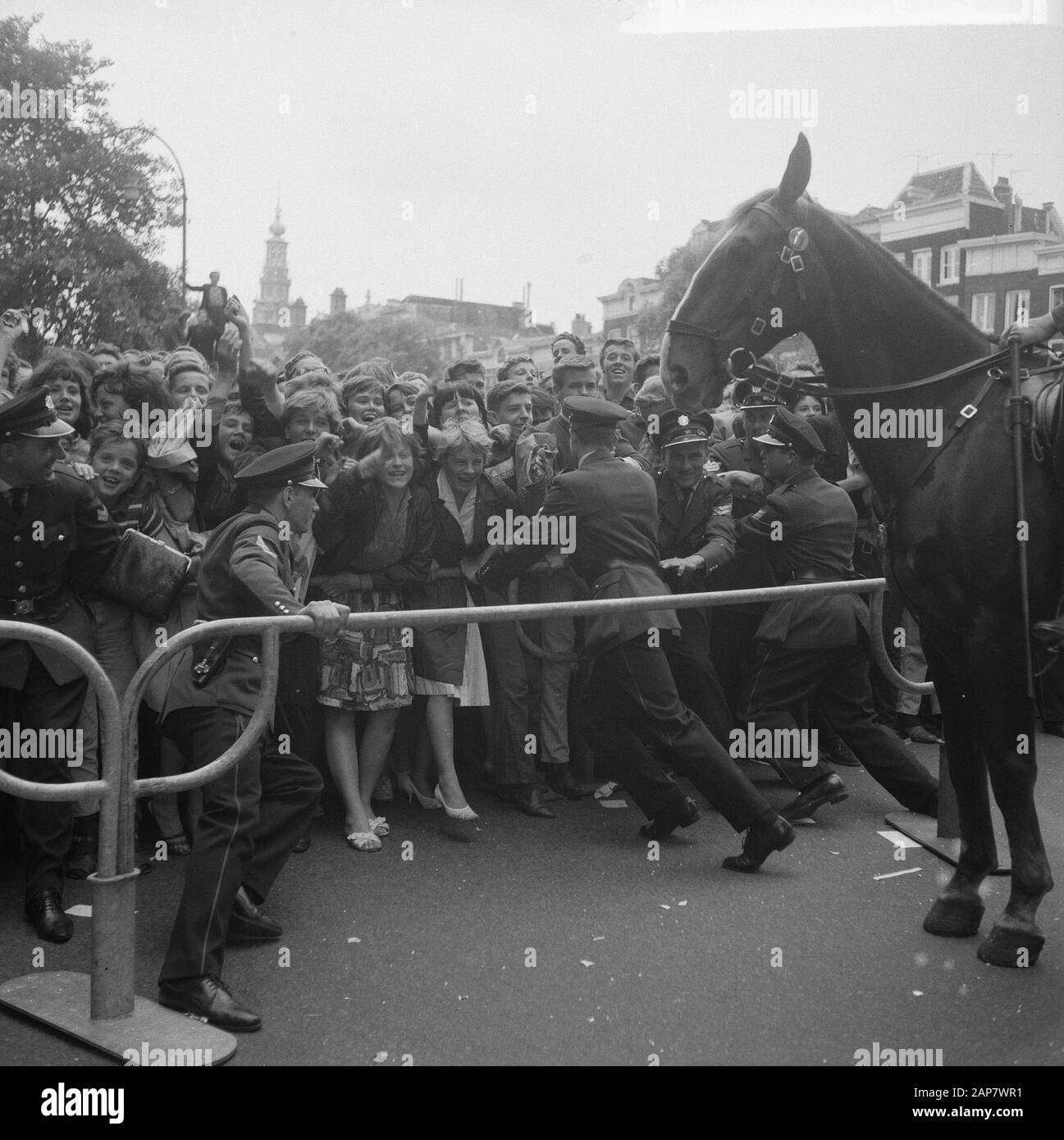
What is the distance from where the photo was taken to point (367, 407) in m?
7.59

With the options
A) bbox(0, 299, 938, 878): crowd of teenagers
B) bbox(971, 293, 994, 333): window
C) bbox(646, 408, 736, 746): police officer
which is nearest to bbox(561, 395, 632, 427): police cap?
bbox(0, 299, 938, 878): crowd of teenagers

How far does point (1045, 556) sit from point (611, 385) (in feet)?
14.6

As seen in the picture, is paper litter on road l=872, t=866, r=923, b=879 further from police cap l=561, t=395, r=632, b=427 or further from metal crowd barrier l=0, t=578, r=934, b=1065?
metal crowd barrier l=0, t=578, r=934, b=1065

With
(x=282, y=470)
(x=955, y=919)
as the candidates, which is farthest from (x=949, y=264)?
(x=282, y=470)

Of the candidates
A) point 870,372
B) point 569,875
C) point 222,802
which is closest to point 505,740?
point 569,875

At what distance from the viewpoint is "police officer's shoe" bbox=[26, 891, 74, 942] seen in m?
4.80

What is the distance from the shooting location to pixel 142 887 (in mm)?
5406

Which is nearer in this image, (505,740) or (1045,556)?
(1045,556)

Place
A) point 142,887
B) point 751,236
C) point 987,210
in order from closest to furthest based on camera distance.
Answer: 1. point 751,236
2. point 142,887
3. point 987,210

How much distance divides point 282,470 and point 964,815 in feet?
9.86

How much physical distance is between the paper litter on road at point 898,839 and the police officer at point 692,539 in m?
1.02

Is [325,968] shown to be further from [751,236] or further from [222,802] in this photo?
[751,236]

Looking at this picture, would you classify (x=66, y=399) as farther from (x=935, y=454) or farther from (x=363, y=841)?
(x=935, y=454)

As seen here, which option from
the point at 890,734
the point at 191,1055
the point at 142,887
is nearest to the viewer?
the point at 191,1055
